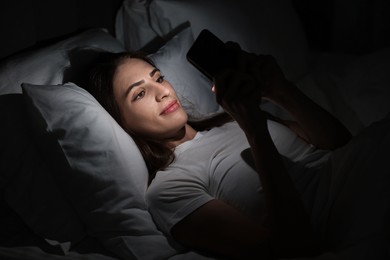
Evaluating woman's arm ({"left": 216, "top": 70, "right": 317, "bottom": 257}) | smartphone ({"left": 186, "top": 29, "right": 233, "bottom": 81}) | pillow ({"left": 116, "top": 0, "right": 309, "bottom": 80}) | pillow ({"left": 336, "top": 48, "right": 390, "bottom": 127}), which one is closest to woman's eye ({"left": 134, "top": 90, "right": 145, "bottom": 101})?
smartphone ({"left": 186, "top": 29, "right": 233, "bottom": 81})

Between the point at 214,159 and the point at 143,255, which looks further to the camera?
the point at 214,159

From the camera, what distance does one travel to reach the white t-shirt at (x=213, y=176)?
1.19 metres

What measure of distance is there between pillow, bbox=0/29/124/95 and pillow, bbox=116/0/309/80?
0.27 metres

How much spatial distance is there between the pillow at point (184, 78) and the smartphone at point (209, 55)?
42 cm

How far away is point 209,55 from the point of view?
1221mm

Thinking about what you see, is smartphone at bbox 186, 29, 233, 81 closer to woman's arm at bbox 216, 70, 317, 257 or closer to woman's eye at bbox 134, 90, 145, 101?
woman's arm at bbox 216, 70, 317, 257

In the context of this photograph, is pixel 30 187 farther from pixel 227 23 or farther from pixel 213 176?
pixel 227 23

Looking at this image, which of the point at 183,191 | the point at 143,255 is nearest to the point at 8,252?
the point at 143,255

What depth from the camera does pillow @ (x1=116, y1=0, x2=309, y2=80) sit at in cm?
183

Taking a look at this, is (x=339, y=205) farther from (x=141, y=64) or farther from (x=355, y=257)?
(x=141, y=64)

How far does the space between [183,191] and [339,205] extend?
39cm

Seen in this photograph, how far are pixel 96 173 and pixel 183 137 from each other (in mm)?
366

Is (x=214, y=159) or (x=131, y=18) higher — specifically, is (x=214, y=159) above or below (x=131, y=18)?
below

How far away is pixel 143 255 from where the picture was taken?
3.87 ft
